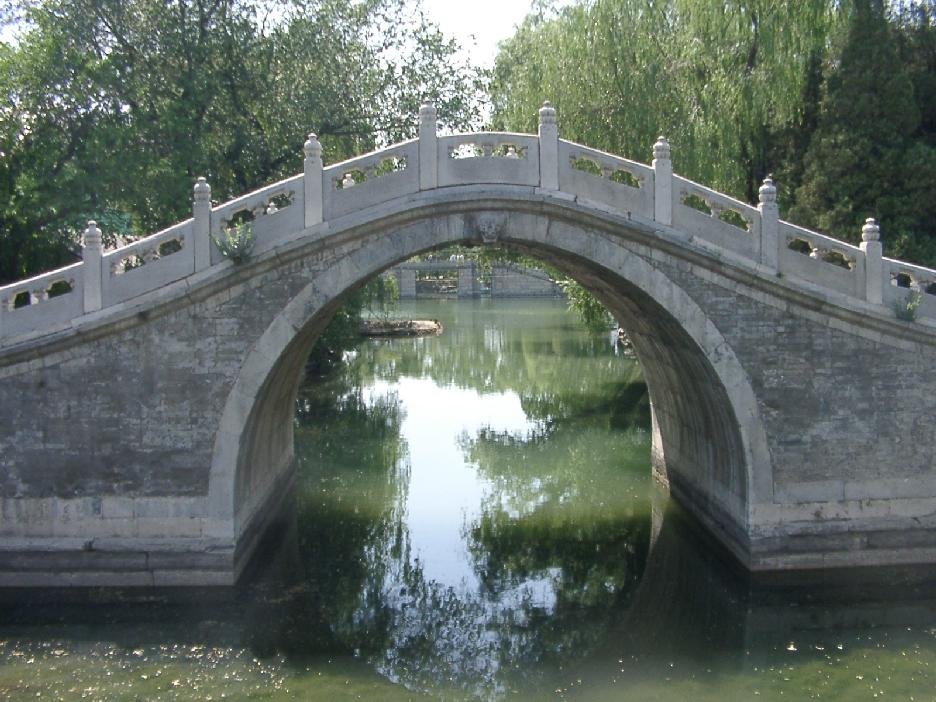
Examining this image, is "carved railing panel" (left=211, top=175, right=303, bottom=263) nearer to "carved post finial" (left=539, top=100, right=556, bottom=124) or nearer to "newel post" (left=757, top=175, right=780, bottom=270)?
"carved post finial" (left=539, top=100, right=556, bottom=124)

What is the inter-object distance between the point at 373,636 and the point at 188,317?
3729 millimetres

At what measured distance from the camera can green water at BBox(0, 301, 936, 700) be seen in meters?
7.91

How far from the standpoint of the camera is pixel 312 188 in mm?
9844

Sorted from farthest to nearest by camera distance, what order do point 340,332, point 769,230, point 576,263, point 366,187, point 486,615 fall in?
1. point 340,332
2. point 576,263
3. point 769,230
4. point 366,187
5. point 486,615

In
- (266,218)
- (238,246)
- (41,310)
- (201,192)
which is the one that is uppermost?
(201,192)

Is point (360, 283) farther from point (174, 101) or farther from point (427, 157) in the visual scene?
point (174, 101)

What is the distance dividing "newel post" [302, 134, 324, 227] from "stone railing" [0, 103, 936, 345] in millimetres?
10

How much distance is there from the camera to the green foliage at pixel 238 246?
9.50 m

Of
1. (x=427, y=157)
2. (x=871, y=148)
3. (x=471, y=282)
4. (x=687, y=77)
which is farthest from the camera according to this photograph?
(x=471, y=282)

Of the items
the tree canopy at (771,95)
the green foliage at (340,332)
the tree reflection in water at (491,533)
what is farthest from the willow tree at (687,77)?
the tree reflection in water at (491,533)

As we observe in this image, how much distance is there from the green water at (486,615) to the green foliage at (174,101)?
17.8ft

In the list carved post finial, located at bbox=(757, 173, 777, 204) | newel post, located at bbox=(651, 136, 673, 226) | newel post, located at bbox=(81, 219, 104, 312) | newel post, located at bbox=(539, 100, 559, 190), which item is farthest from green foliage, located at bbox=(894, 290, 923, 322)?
newel post, located at bbox=(81, 219, 104, 312)

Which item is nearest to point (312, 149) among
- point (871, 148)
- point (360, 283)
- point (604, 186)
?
point (360, 283)

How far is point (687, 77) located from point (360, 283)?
858 cm
